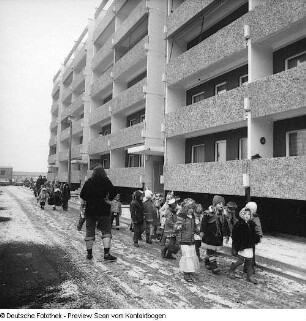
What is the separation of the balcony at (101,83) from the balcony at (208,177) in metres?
12.1

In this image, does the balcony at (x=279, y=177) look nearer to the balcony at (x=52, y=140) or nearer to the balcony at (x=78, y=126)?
the balcony at (x=78, y=126)

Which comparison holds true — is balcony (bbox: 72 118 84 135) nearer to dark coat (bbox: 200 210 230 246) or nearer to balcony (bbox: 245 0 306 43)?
balcony (bbox: 245 0 306 43)

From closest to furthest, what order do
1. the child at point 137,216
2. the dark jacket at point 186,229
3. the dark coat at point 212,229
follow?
the dark jacket at point 186,229, the dark coat at point 212,229, the child at point 137,216

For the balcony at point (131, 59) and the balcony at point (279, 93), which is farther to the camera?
the balcony at point (131, 59)

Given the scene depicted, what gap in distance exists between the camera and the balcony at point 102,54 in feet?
82.3

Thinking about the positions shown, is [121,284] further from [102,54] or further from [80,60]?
[80,60]

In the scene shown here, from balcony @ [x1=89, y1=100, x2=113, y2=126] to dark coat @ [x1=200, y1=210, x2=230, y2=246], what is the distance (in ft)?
62.0

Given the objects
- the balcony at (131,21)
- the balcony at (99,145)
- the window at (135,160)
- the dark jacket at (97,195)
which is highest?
the balcony at (131,21)

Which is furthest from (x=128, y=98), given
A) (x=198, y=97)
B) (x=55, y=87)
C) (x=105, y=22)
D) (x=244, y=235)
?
(x=55, y=87)

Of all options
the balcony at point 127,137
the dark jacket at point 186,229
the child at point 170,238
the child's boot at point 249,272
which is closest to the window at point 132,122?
the balcony at point 127,137

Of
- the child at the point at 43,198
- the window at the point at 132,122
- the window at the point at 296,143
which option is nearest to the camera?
the window at the point at 296,143

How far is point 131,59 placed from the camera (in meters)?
20.7
